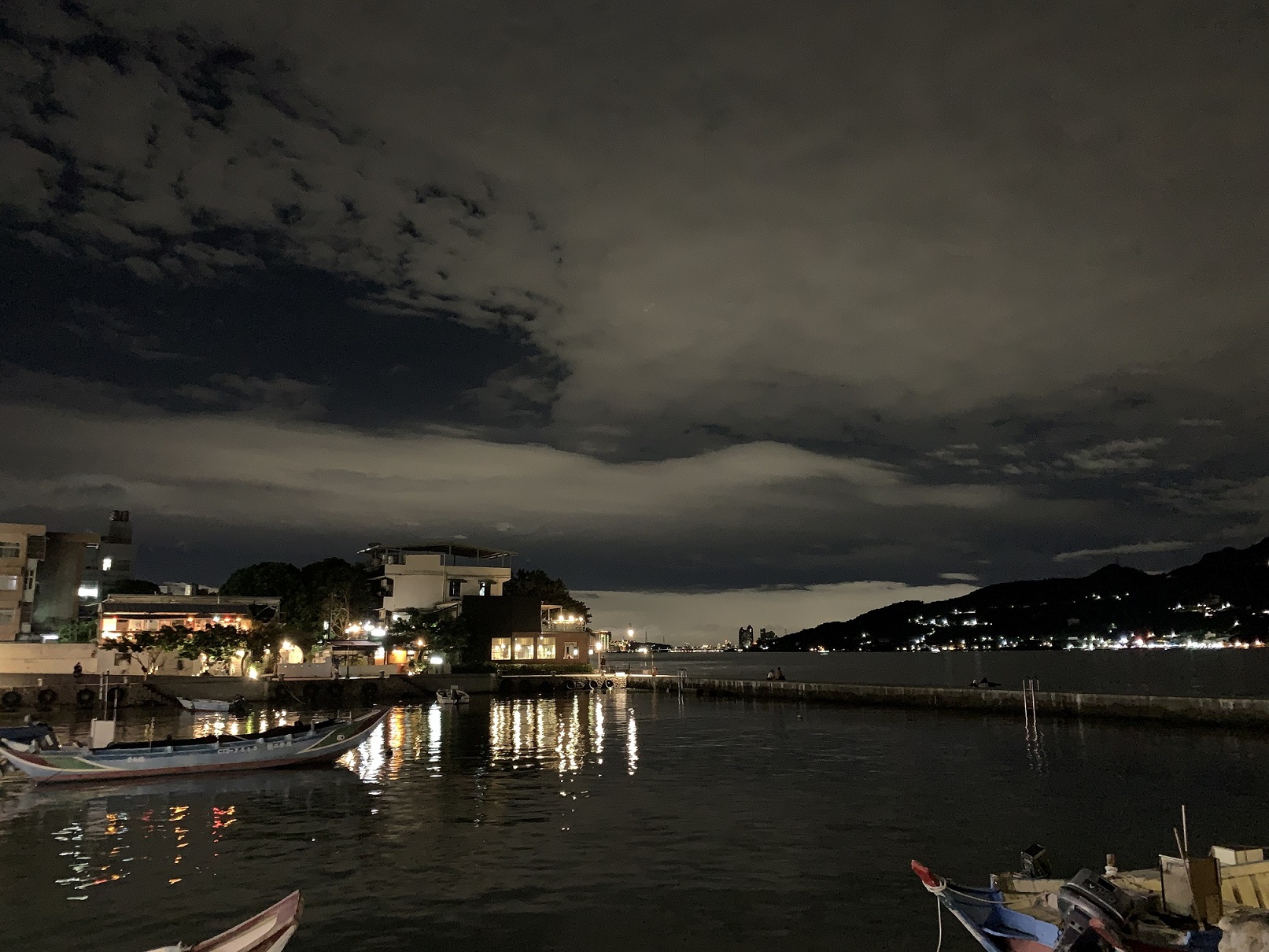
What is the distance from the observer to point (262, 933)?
1115cm

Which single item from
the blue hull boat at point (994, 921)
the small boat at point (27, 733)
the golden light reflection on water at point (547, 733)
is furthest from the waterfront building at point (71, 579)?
the blue hull boat at point (994, 921)

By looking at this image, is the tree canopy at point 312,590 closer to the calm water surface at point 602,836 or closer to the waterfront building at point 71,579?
the waterfront building at point 71,579

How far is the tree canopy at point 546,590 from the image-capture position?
10956cm

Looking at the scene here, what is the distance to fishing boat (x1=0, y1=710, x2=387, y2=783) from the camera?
3133 cm

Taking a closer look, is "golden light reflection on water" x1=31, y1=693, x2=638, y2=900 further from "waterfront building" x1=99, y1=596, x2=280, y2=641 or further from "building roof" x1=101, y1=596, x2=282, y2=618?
"building roof" x1=101, y1=596, x2=282, y2=618

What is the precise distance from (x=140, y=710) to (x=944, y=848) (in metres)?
60.7

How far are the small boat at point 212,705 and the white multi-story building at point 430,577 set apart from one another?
111 feet

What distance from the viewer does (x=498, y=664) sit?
9125cm

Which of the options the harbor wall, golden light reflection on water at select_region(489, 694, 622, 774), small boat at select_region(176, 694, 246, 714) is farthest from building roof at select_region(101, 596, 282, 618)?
the harbor wall

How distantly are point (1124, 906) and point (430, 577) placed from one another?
93928 millimetres

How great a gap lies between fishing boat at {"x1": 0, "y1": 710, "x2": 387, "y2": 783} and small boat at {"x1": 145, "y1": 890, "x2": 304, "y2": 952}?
2509 cm

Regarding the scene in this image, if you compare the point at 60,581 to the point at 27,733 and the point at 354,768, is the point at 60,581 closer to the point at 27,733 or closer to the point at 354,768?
the point at 27,733

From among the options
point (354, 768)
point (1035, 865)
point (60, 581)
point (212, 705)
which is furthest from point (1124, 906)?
point (60, 581)

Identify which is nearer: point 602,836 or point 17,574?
point 602,836
